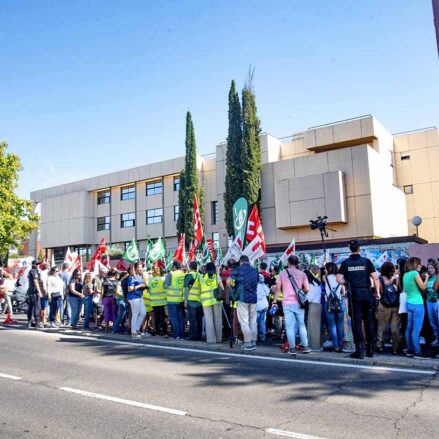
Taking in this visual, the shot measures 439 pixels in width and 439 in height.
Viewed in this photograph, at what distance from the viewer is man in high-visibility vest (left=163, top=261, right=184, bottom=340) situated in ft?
35.2

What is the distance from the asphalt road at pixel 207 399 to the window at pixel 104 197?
3759cm

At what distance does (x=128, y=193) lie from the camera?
44.0 m

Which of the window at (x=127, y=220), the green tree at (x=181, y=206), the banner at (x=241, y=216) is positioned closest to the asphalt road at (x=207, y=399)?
the banner at (x=241, y=216)

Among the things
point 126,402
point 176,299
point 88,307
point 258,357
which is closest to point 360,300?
point 258,357

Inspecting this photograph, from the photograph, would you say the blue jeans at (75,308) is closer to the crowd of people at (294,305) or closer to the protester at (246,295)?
the crowd of people at (294,305)

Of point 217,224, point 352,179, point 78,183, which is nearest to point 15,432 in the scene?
point 352,179

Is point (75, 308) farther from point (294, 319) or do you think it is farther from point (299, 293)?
point (299, 293)

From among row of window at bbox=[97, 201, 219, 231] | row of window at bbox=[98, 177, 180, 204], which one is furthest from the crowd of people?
row of window at bbox=[98, 177, 180, 204]

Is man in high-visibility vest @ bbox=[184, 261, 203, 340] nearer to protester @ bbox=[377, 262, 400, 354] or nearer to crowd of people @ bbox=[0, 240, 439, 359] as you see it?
crowd of people @ bbox=[0, 240, 439, 359]

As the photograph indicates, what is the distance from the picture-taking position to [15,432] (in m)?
4.77

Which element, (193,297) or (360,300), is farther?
(193,297)

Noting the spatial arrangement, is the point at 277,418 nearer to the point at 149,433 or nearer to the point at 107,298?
the point at 149,433

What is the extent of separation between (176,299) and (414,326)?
522 centimetres

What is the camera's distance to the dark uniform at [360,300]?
312 inches
